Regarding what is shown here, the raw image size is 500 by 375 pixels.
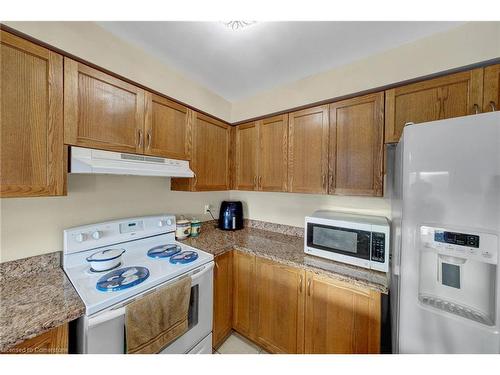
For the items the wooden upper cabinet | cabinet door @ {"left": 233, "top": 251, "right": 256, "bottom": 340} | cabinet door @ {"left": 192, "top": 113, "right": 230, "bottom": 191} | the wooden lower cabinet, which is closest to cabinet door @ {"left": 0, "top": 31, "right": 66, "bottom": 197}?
the wooden lower cabinet

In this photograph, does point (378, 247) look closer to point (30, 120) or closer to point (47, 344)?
point (47, 344)

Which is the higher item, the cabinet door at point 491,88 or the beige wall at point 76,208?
the cabinet door at point 491,88

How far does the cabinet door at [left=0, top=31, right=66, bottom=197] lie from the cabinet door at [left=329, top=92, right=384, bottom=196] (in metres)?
1.67

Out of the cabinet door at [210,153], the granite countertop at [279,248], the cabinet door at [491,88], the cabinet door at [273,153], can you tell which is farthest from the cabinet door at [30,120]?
the cabinet door at [491,88]

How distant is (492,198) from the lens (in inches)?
25.4

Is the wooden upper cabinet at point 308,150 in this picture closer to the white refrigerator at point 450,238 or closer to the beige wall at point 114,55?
the white refrigerator at point 450,238

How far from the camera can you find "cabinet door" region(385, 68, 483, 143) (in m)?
0.96

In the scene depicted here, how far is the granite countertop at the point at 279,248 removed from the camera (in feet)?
3.62

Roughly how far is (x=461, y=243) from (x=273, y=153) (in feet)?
4.25

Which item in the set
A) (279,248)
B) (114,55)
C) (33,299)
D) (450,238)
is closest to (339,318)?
(279,248)

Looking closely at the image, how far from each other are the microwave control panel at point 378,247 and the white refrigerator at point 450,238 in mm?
318

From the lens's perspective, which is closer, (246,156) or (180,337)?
(180,337)

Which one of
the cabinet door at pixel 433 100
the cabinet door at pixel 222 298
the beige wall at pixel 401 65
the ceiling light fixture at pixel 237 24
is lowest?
the cabinet door at pixel 222 298

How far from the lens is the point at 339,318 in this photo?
3.77ft
